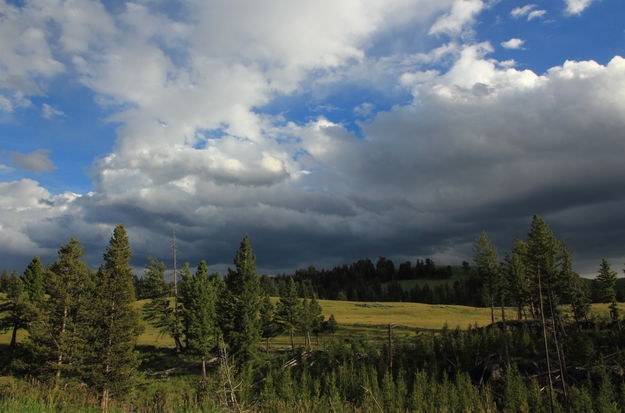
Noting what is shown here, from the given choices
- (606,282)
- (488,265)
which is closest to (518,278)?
(488,265)

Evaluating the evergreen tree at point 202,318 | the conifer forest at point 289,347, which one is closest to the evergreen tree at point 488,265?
the conifer forest at point 289,347

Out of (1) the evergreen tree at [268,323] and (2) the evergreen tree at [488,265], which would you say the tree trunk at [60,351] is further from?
(2) the evergreen tree at [488,265]

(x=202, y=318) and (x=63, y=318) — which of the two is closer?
(x=63, y=318)

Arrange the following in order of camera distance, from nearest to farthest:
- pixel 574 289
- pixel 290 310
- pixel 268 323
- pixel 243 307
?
Result: pixel 243 307
pixel 574 289
pixel 268 323
pixel 290 310

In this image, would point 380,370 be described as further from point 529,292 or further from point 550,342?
point 529,292

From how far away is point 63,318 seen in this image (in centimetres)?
3547

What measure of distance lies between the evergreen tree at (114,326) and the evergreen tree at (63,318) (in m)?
1.22

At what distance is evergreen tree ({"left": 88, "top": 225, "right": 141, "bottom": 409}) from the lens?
34.3 meters

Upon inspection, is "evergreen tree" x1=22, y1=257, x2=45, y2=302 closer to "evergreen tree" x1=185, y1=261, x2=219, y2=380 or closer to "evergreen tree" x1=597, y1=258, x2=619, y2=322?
"evergreen tree" x1=185, y1=261, x2=219, y2=380

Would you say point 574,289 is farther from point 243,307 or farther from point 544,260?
point 243,307

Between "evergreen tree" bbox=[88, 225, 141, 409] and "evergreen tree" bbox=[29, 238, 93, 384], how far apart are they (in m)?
1.22

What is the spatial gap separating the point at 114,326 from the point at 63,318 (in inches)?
184

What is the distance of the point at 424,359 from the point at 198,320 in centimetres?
2593

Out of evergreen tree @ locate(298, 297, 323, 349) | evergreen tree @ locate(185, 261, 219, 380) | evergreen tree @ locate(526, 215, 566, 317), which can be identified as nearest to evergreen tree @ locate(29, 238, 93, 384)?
evergreen tree @ locate(185, 261, 219, 380)
